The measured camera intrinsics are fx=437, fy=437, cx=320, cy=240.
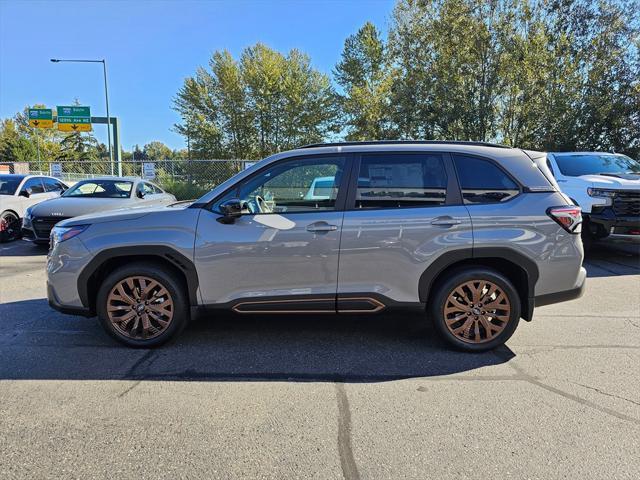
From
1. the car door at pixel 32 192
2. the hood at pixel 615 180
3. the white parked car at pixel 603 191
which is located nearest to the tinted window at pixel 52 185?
the car door at pixel 32 192

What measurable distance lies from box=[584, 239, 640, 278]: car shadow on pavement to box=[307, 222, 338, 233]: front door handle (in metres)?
5.40

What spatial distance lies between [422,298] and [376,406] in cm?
117

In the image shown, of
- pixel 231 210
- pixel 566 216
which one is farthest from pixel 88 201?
pixel 566 216

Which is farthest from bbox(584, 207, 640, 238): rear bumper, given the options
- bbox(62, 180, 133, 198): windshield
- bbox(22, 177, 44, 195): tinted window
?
bbox(22, 177, 44, 195): tinted window

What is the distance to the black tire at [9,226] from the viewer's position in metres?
10.1

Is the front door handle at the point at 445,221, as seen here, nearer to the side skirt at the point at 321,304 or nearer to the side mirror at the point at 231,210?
the side skirt at the point at 321,304

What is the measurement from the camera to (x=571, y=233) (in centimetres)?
384

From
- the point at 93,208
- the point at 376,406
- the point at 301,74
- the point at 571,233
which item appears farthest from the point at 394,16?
the point at 376,406

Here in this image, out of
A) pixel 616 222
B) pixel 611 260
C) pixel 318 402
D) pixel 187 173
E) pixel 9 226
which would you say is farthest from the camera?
pixel 187 173

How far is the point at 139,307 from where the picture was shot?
157 inches

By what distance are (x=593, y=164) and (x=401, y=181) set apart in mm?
6671

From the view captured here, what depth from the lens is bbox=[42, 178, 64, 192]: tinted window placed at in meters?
11.7

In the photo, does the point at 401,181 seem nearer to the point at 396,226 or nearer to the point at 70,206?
the point at 396,226

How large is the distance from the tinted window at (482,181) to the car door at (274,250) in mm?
1053
